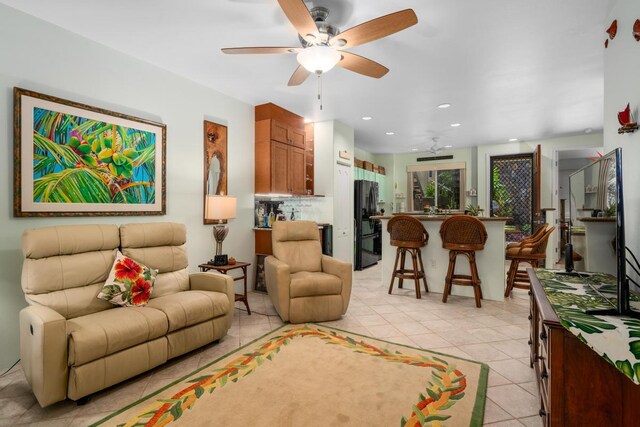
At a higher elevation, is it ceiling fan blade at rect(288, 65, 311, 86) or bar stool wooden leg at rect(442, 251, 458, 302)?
ceiling fan blade at rect(288, 65, 311, 86)

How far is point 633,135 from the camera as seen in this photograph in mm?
1801

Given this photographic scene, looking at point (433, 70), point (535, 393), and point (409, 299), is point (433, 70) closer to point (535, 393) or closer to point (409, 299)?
point (409, 299)

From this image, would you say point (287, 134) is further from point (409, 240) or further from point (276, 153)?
point (409, 240)

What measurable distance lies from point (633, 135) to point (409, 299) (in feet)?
8.89

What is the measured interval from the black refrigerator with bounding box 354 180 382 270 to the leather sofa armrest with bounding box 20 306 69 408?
453 centimetres

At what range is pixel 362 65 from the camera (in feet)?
8.32

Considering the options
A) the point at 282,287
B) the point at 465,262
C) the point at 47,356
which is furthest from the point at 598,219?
the point at 47,356

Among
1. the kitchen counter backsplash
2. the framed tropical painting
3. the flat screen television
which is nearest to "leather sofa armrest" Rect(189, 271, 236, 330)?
the framed tropical painting

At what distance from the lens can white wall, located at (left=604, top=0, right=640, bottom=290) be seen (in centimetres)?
176

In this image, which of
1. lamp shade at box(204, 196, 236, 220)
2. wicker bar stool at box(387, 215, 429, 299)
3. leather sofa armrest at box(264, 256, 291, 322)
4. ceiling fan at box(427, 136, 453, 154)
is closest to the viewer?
leather sofa armrest at box(264, 256, 291, 322)

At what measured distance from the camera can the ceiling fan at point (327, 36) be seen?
186 cm

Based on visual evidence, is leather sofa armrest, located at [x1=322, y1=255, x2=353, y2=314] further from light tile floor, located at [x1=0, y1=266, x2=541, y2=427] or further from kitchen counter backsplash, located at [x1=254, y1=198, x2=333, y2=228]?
kitchen counter backsplash, located at [x1=254, y1=198, x2=333, y2=228]

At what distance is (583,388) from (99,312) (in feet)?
9.06

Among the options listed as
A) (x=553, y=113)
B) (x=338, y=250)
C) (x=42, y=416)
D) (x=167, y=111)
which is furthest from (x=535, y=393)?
(x=553, y=113)
